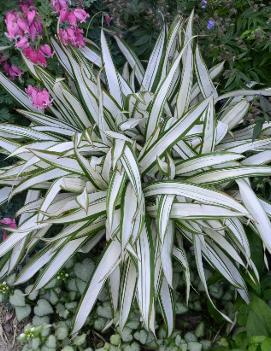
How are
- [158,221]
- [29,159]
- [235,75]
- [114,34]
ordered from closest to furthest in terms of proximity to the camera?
1. [158,221]
2. [29,159]
3. [235,75]
4. [114,34]

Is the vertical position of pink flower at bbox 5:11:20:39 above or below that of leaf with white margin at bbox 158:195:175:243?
above

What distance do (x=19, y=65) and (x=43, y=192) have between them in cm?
51

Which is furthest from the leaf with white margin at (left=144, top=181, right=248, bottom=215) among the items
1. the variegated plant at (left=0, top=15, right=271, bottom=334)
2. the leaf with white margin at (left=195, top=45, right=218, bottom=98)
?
the leaf with white margin at (left=195, top=45, right=218, bottom=98)

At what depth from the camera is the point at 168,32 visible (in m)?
2.25

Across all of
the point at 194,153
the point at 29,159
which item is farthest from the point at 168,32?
the point at 29,159

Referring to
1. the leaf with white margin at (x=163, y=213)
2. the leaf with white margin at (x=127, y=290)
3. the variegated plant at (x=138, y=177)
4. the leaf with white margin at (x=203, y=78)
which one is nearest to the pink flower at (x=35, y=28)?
the variegated plant at (x=138, y=177)

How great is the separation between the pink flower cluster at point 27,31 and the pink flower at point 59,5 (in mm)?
74

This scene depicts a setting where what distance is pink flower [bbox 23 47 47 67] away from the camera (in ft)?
6.64

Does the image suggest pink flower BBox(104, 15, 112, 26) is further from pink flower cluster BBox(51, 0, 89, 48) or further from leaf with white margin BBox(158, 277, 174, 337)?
leaf with white margin BBox(158, 277, 174, 337)

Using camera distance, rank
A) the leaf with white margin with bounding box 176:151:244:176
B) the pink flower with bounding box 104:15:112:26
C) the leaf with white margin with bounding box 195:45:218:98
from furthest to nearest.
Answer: the pink flower with bounding box 104:15:112:26 → the leaf with white margin with bounding box 195:45:218:98 → the leaf with white margin with bounding box 176:151:244:176

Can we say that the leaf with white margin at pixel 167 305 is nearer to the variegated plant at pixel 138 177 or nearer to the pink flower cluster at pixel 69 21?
the variegated plant at pixel 138 177

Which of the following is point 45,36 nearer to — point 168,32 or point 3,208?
point 168,32

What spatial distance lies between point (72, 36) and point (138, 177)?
0.63m

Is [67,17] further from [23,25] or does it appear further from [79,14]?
[23,25]
